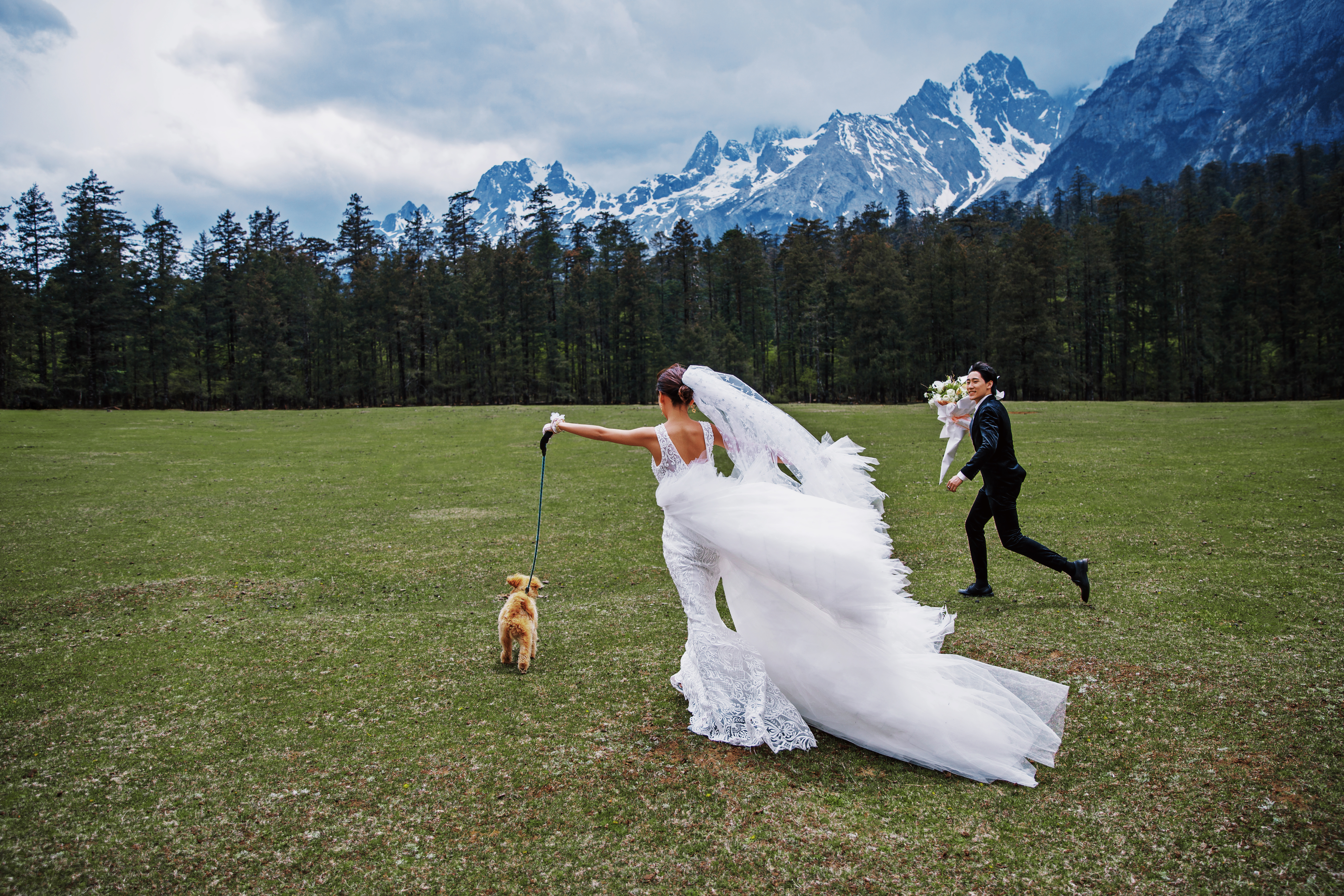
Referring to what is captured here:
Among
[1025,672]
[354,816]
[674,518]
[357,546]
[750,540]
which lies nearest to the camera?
[354,816]

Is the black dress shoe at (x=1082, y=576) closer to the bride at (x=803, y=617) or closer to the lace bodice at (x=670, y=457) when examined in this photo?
the bride at (x=803, y=617)

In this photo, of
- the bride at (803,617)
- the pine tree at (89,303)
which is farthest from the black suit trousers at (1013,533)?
the pine tree at (89,303)

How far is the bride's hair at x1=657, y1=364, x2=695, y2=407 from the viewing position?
6.00 meters

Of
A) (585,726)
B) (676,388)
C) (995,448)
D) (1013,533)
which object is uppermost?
(676,388)

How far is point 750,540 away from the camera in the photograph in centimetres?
532

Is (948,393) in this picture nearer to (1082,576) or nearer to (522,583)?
(1082,576)

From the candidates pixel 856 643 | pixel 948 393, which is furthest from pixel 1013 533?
pixel 856 643

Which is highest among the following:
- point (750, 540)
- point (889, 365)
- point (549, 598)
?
point (889, 365)

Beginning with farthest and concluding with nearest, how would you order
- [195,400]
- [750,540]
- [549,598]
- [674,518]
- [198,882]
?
[195,400] < [549,598] < [674,518] < [750,540] < [198,882]

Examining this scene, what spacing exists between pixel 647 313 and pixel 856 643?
227ft

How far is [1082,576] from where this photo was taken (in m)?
8.23

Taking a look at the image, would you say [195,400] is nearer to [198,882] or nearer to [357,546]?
[357,546]

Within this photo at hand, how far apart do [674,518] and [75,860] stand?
4356 mm

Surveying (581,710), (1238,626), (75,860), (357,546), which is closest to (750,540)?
(581,710)
